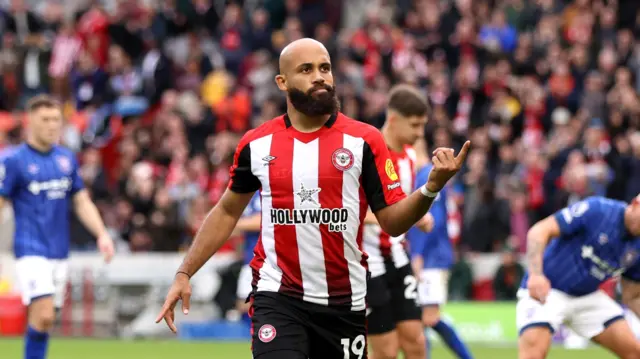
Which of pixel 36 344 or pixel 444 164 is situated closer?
pixel 444 164

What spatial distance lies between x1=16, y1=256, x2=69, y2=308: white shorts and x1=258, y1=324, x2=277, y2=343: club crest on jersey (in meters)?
4.75

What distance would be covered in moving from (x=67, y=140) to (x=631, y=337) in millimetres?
13883

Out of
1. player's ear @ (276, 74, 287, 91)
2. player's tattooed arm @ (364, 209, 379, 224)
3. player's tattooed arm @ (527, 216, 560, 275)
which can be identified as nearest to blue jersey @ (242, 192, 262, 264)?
player's tattooed arm @ (364, 209, 379, 224)

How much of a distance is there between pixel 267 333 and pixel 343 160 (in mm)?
966

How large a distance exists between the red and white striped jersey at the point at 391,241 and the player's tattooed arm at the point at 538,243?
1.04 m

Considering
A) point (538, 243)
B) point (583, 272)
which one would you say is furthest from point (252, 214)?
point (538, 243)

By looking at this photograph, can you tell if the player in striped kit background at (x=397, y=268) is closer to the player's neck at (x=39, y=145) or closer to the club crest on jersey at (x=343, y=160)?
the club crest on jersey at (x=343, y=160)

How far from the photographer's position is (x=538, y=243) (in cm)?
821

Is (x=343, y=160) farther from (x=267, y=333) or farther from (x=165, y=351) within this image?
(x=165, y=351)

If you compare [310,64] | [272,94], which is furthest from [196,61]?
[310,64]

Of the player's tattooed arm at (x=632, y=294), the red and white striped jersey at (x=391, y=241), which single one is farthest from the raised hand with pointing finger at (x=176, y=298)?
the player's tattooed arm at (x=632, y=294)

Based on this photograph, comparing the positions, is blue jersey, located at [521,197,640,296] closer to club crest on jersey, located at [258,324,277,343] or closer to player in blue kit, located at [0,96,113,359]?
club crest on jersey, located at [258,324,277,343]

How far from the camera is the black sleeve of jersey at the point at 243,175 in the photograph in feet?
21.1

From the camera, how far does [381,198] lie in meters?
6.23
